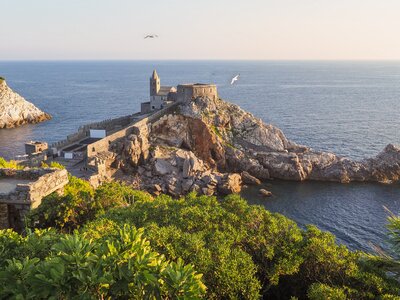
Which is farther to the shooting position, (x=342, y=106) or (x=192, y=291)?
(x=342, y=106)

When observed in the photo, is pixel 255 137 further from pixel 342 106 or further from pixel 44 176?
pixel 342 106

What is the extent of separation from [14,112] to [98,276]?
4164 inches

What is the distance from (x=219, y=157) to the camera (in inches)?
2606

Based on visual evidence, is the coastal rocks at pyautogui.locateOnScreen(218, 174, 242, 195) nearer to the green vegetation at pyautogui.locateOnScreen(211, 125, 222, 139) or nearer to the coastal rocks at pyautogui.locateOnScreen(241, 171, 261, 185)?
the coastal rocks at pyautogui.locateOnScreen(241, 171, 261, 185)

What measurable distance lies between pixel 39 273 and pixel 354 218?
1829 inches

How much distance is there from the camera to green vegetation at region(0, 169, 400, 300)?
9.21 meters

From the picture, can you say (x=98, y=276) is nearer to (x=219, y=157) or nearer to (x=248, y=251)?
(x=248, y=251)

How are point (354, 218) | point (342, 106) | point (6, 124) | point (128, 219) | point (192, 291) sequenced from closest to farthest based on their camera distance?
point (192, 291) < point (128, 219) < point (354, 218) < point (6, 124) < point (342, 106)

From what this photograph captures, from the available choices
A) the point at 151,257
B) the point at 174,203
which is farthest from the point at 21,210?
the point at 151,257

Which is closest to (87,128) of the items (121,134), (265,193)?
(121,134)

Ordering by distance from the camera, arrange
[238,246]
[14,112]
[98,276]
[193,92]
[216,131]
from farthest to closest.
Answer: [14,112], [193,92], [216,131], [238,246], [98,276]

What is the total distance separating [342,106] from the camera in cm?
12606

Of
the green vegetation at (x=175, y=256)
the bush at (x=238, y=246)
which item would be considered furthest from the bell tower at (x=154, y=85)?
the bush at (x=238, y=246)

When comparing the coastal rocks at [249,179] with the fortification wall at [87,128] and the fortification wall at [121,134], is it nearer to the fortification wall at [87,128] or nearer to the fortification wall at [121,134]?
the fortification wall at [121,134]
